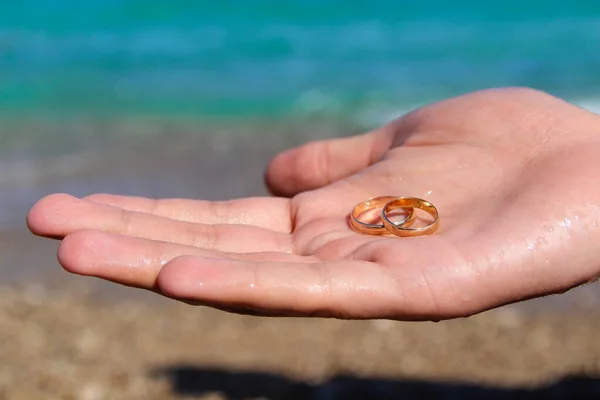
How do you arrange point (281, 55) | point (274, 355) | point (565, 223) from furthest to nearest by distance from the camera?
point (281, 55) → point (274, 355) → point (565, 223)

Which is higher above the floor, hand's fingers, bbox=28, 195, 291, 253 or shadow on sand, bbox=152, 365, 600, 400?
hand's fingers, bbox=28, 195, 291, 253

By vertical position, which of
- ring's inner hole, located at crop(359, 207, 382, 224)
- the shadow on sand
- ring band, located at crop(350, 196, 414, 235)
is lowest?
the shadow on sand

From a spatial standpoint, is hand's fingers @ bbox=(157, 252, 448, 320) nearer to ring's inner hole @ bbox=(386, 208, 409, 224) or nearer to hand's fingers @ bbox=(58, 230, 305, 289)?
hand's fingers @ bbox=(58, 230, 305, 289)

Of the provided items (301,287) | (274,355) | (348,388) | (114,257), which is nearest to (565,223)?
(301,287)

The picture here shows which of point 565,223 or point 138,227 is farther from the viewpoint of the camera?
point 138,227

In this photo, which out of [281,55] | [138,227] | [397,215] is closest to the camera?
[138,227]

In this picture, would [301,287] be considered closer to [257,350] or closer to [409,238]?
[409,238]

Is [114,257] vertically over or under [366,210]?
over

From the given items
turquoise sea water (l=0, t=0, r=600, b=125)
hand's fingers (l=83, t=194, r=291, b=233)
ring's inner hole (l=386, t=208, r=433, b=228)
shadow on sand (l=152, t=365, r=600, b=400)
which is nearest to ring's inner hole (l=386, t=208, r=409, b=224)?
ring's inner hole (l=386, t=208, r=433, b=228)

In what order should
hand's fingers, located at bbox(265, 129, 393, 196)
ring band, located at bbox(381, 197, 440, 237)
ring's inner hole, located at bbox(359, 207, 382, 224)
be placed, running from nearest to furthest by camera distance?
ring band, located at bbox(381, 197, 440, 237)
ring's inner hole, located at bbox(359, 207, 382, 224)
hand's fingers, located at bbox(265, 129, 393, 196)
